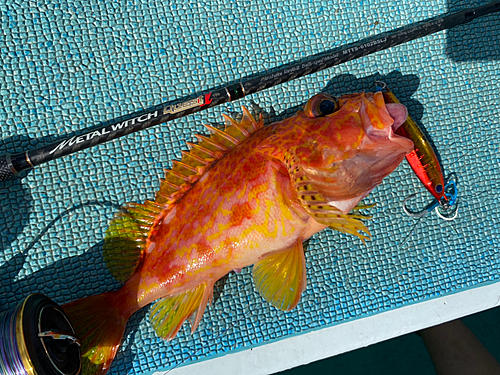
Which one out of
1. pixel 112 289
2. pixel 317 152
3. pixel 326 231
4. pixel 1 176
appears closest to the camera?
pixel 317 152

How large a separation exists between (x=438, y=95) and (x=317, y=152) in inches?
41.1

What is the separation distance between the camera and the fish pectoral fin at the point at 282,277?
67.4 inches

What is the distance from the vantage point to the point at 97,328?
1668 millimetres

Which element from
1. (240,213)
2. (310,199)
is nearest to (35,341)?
(240,213)

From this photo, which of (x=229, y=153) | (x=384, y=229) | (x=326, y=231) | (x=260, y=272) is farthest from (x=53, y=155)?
(x=384, y=229)

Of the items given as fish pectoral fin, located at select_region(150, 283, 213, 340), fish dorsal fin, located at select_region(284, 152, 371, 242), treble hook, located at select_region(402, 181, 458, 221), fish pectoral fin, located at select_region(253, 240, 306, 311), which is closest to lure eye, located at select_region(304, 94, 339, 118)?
fish dorsal fin, located at select_region(284, 152, 371, 242)

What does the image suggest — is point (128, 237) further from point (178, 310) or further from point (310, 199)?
point (310, 199)

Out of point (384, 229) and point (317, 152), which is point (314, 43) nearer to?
point (317, 152)

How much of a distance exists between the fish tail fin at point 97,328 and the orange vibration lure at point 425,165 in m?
1.55

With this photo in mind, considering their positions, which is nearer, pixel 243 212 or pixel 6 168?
pixel 243 212

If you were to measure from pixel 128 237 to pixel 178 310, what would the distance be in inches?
16.5

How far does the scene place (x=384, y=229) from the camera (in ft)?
6.48

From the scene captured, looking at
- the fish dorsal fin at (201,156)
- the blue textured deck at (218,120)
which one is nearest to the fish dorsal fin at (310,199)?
the fish dorsal fin at (201,156)

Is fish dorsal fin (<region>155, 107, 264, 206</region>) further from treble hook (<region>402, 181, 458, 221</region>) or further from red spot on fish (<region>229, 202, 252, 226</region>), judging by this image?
treble hook (<region>402, 181, 458, 221</region>)
